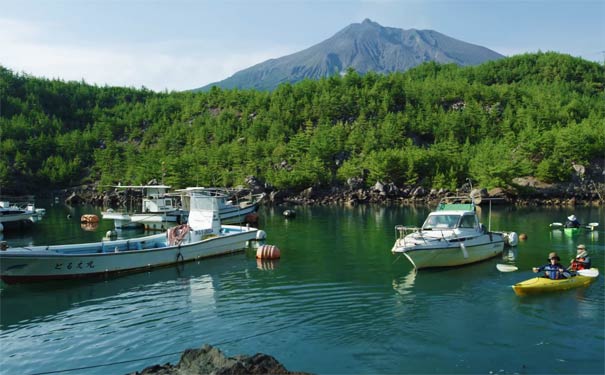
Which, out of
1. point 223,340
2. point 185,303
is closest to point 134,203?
point 185,303

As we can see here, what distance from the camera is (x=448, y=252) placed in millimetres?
26484

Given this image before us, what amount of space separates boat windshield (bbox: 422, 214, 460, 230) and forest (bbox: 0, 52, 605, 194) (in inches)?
2291

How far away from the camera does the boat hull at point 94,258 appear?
24719mm

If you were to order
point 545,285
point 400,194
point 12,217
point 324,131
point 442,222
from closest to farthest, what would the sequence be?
1. point 545,285
2. point 442,222
3. point 12,217
4. point 400,194
5. point 324,131

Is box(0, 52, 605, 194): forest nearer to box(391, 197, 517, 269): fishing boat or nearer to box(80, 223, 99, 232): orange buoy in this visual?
box(80, 223, 99, 232): orange buoy

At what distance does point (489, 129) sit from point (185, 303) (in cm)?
10549

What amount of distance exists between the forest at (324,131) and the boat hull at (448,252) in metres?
57.5

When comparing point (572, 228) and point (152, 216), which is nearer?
point (572, 228)

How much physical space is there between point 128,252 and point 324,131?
8882 cm

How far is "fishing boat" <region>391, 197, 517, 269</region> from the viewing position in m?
25.9

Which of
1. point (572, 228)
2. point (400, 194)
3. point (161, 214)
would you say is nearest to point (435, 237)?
point (572, 228)

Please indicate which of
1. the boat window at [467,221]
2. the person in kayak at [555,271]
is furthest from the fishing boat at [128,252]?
the person in kayak at [555,271]

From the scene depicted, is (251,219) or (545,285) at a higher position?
(251,219)

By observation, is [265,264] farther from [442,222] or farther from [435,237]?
[442,222]
